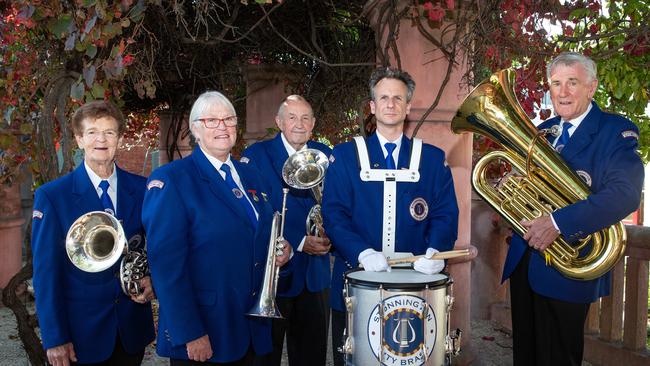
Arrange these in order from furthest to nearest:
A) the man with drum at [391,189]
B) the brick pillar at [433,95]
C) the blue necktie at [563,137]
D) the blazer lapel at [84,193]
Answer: the brick pillar at [433,95] < the blue necktie at [563,137] < the man with drum at [391,189] < the blazer lapel at [84,193]

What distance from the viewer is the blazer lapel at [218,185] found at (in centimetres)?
283

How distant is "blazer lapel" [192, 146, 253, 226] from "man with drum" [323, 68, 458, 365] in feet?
1.76

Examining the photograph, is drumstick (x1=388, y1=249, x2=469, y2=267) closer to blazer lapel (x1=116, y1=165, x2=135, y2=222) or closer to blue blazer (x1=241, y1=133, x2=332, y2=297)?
blue blazer (x1=241, y1=133, x2=332, y2=297)

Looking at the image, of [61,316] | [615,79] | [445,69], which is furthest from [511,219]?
[615,79]

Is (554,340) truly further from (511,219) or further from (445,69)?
(445,69)

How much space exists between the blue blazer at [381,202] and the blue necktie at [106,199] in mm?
1025

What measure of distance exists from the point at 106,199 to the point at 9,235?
17.1 feet

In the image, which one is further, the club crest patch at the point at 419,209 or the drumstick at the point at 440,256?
the club crest patch at the point at 419,209

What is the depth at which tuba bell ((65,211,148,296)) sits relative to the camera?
9.21 ft

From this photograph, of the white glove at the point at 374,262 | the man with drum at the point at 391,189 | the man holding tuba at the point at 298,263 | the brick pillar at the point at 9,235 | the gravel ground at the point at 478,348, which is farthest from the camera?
the brick pillar at the point at 9,235

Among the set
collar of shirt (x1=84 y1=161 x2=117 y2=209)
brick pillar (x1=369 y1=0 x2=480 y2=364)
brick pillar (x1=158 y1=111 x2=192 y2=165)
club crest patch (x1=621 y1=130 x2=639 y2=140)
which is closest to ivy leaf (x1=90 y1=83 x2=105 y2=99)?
collar of shirt (x1=84 y1=161 x2=117 y2=209)

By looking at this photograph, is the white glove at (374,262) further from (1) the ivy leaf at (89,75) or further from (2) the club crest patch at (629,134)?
(1) the ivy leaf at (89,75)

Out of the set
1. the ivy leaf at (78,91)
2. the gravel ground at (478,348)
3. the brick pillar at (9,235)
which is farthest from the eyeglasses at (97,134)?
the brick pillar at (9,235)

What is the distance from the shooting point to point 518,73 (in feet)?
15.2
